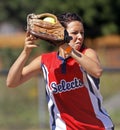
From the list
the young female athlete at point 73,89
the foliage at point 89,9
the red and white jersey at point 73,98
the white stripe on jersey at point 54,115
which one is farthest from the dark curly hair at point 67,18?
the foliage at point 89,9

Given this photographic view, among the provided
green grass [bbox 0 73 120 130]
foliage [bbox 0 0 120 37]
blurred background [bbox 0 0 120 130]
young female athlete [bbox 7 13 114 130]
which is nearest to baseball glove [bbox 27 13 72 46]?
young female athlete [bbox 7 13 114 130]

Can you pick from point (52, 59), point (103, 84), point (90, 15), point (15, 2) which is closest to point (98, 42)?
point (90, 15)

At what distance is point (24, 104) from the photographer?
12664mm

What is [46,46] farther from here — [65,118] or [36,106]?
[65,118]

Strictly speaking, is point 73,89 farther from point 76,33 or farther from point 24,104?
point 24,104

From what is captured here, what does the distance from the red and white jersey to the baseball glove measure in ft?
1.00

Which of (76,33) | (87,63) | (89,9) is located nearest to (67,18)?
(76,33)

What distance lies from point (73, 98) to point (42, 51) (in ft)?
66.6

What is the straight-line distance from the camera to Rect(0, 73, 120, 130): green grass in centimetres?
1220

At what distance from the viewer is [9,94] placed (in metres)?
12.6

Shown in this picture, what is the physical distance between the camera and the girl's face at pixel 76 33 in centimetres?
516

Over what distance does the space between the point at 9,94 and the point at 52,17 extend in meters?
7.61

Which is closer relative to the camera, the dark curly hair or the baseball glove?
the baseball glove

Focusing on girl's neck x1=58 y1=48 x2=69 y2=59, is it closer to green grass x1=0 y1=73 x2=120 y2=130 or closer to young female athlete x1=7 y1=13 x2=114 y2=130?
young female athlete x1=7 y1=13 x2=114 y2=130
